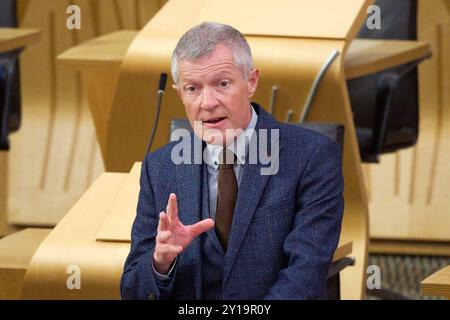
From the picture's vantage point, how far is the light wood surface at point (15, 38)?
4.78 m

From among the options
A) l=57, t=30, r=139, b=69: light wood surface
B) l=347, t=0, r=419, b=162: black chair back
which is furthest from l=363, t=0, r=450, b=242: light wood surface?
l=57, t=30, r=139, b=69: light wood surface

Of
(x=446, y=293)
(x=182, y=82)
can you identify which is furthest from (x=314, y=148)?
(x=446, y=293)

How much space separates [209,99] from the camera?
8.32ft

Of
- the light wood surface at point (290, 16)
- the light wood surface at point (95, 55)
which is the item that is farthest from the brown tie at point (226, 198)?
the light wood surface at point (95, 55)

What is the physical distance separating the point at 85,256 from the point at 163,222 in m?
0.82

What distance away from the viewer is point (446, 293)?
291cm

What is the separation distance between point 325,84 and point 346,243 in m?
0.74

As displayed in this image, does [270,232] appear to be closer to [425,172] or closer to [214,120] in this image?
[214,120]

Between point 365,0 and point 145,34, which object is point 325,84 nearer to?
point 365,0

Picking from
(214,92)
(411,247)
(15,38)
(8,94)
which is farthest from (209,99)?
(411,247)

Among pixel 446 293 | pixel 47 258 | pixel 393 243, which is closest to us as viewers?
pixel 446 293

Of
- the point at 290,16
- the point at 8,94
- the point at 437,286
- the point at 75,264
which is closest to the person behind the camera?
the point at 437,286

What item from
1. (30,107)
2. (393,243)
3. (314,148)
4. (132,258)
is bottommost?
(393,243)
